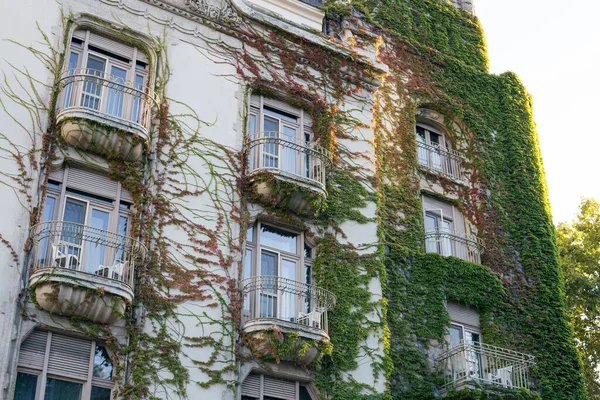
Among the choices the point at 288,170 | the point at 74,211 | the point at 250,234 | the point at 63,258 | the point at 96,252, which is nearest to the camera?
the point at 63,258

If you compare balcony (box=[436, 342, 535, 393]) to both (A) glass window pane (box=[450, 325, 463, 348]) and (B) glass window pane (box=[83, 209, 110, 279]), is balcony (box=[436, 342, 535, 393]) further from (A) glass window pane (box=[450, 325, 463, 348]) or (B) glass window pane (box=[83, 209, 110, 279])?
(B) glass window pane (box=[83, 209, 110, 279])

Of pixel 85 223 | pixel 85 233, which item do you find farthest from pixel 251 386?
pixel 85 223

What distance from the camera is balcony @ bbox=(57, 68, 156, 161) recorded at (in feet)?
73.6

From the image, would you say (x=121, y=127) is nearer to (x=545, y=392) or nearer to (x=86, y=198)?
(x=86, y=198)

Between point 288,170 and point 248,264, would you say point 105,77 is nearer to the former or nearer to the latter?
point 288,170

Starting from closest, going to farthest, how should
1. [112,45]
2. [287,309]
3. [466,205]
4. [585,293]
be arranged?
[287,309], [112,45], [466,205], [585,293]

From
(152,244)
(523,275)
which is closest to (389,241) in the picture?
(523,275)

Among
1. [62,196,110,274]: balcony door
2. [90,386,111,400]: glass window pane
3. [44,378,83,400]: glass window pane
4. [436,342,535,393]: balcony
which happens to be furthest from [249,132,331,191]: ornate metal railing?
[44,378,83,400]: glass window pane

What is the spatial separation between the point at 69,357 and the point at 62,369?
0.34m

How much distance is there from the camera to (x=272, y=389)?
75.0 ft

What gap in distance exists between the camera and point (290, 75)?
2786 centimetres

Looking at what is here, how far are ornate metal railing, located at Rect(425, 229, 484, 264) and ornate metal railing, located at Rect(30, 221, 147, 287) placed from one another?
425 inches

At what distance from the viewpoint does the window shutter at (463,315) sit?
28.1m

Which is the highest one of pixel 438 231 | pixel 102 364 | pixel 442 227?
pixel 442 227
